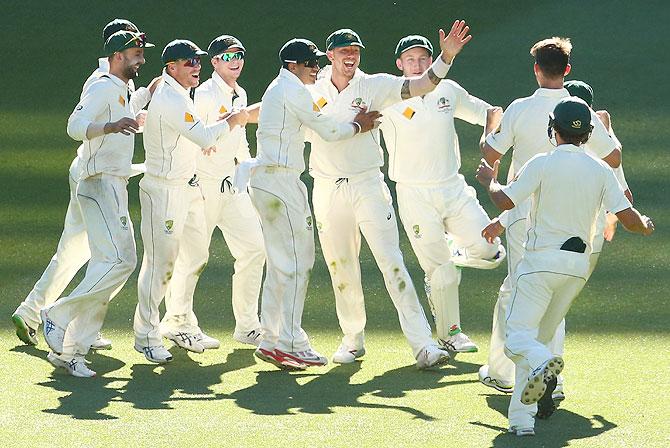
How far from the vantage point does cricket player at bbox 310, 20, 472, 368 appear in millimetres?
8008

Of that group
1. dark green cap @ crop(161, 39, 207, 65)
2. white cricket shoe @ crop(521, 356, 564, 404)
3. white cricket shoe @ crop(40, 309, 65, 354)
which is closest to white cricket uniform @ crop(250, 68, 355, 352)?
dark green cap @ crop(161, 39, 207, 65)

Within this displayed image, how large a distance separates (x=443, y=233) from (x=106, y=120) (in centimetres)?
234

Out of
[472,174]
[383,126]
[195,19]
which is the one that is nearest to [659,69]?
[472,174]

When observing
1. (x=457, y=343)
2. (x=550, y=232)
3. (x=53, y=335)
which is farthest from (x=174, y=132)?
(x=550, y=232)

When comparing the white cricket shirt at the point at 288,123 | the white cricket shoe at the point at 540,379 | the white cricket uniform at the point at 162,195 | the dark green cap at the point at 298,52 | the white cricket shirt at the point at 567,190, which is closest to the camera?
the white cricket shoe at the point at 540,379

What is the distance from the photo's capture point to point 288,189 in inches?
313

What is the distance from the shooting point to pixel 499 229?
21.9ft

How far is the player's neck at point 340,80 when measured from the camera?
27.0ft

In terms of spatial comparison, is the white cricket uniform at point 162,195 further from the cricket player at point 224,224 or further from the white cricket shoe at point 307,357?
the white cricket shoe at point 307,357

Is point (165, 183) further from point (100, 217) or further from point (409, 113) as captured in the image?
point (409, 113)

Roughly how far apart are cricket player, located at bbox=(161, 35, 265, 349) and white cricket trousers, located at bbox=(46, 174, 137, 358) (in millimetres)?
805

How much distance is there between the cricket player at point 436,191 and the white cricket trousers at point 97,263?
6.32 ft

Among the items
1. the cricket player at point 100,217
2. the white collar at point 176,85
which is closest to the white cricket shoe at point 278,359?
the cricket player at point 100,217

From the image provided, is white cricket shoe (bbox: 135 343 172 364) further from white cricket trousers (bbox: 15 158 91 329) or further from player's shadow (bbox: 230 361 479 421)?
white cricket trousers (bbox: 15 158 91 329)
